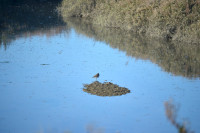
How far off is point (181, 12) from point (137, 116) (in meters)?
11.4

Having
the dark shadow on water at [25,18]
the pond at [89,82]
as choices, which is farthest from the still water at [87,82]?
the dark shadow on water at [25,18]

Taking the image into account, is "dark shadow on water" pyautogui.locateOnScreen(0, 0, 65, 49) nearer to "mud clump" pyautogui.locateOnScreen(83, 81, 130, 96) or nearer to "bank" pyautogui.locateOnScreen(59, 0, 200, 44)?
"bank" pyautogui.locateOnScreen(59, 0, 200, 44)

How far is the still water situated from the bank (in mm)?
1238

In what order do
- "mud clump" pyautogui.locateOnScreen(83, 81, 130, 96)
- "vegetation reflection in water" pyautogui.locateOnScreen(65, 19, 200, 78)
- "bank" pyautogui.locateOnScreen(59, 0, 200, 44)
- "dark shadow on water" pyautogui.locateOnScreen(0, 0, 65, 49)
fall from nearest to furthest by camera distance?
1. "mud clump" pyautogui.locateOnScreen(83, 81, 130, 96)
2. "vegetation reflection in water" pyautogui.locateOnScreen(65, 19, 200, 78)
3. "bank" pyautogui.locateOnScreen(59, 0, 200, 44)
4. "dark shadow on water" pyautogui.locateOnScreen(0, 0, 65, 49)

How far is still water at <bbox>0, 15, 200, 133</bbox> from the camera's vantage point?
9.20 metres

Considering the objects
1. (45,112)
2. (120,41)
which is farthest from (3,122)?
(120,41)

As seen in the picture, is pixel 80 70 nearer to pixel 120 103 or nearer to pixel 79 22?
pixel 120 103

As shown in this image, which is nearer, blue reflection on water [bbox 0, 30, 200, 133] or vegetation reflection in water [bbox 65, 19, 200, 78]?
blue reflection on water [bbox 0, 30, 200, 133]

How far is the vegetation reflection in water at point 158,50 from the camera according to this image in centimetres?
1483

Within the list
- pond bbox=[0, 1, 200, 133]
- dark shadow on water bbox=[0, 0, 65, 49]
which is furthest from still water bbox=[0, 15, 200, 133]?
dark shadow on water bbox=[0, 0, 65, 49]

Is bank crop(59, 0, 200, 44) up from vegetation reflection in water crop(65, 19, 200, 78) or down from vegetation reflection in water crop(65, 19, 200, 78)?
up

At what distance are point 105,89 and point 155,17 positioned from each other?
32.8 feet

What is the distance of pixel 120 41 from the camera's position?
2016 cm

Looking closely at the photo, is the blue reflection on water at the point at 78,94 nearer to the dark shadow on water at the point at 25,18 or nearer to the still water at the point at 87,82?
the still water at the point at 87,82
